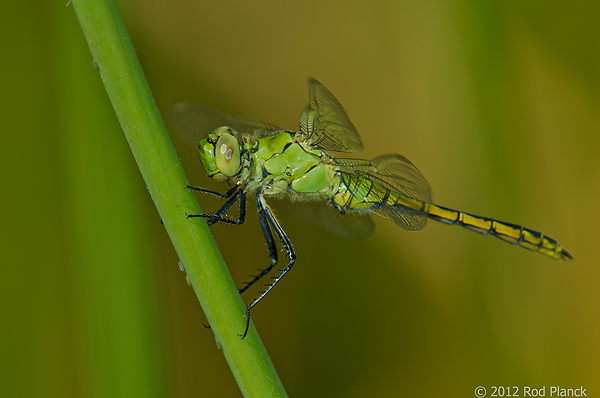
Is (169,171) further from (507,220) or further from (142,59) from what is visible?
(142,59)

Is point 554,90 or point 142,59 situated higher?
point 554,90

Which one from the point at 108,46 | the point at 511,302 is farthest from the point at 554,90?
the point at 108,46

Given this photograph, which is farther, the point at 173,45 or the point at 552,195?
the point at 173,45

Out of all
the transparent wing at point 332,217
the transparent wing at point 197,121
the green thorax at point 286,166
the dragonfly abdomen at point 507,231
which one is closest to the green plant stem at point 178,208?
the green thorax at point 286,166

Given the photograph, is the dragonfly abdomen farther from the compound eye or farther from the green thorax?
the compound eye

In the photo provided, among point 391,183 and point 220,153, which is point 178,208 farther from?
point 391,183
